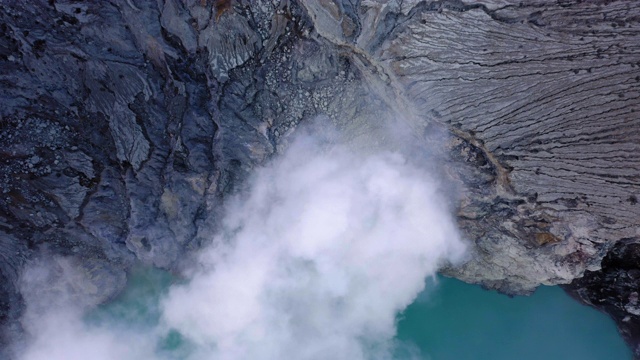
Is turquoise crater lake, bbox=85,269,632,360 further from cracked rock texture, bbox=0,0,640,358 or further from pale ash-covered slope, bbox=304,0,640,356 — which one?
pale ash-covered slope, bbox=304,0,640,356

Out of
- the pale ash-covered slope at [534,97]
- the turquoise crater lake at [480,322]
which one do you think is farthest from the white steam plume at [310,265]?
the pale ash-covered slope at [534,97]

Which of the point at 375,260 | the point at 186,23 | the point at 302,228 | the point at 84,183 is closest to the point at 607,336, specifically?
the point at 375,260

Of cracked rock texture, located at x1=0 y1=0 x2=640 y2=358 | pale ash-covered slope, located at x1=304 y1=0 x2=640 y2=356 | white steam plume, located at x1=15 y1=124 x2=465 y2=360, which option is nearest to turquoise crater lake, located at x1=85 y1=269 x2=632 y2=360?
white steam plume, located at x1=15 y1=124 x2=465 y2=360

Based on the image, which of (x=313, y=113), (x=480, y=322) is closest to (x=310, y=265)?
(x=313, y=113)

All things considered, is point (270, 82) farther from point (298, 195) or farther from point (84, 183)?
point (84, 183)

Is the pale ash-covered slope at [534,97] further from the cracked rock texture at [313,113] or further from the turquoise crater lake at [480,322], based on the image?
the turquoise crater lake at [480,322]

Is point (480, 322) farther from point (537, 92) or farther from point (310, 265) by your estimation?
point (537, 92)
